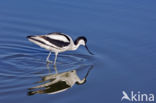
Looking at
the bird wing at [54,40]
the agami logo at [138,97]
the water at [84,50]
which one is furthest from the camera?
the bird wing at [54,40]

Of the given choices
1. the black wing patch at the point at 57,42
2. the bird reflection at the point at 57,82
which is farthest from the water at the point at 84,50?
the black wing patch at the point at 57,42

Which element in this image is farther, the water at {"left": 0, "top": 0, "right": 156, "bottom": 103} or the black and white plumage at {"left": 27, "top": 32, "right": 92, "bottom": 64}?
the black and white plumage at {"left": 27, "top": 32, "right": 92, "bottom": 64}

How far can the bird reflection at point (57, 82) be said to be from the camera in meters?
11.1

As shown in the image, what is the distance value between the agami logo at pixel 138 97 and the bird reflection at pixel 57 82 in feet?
3.85

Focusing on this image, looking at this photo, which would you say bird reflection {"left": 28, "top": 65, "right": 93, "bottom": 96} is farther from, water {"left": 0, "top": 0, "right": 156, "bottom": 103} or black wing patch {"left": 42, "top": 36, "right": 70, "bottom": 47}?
black wing patch {"left": 42, "top": 36, "right": 70, "bottom": 47}

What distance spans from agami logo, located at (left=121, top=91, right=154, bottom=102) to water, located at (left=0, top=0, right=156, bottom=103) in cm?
15

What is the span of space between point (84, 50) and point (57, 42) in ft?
3.78

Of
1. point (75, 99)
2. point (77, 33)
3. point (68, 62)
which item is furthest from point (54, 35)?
point (75, 99)

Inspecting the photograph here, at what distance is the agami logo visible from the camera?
36.2ft

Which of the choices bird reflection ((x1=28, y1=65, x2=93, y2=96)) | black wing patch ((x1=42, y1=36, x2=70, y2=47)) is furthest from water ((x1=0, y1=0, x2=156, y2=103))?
black wing patch ((x1=42, y1=36, x2=70, y2=47))

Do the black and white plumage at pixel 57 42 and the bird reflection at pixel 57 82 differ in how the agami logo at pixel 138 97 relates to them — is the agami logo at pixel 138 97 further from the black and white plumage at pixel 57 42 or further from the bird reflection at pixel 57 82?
Answer: the black and white plumage at pixel 57 42

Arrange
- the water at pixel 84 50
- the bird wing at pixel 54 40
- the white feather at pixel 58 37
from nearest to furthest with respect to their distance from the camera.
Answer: the water at pixel 84 50
the bird wing at pixel 54 40
the white feather at pixel 58 37

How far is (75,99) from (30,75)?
5.55ft

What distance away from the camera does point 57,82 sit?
1180cm
